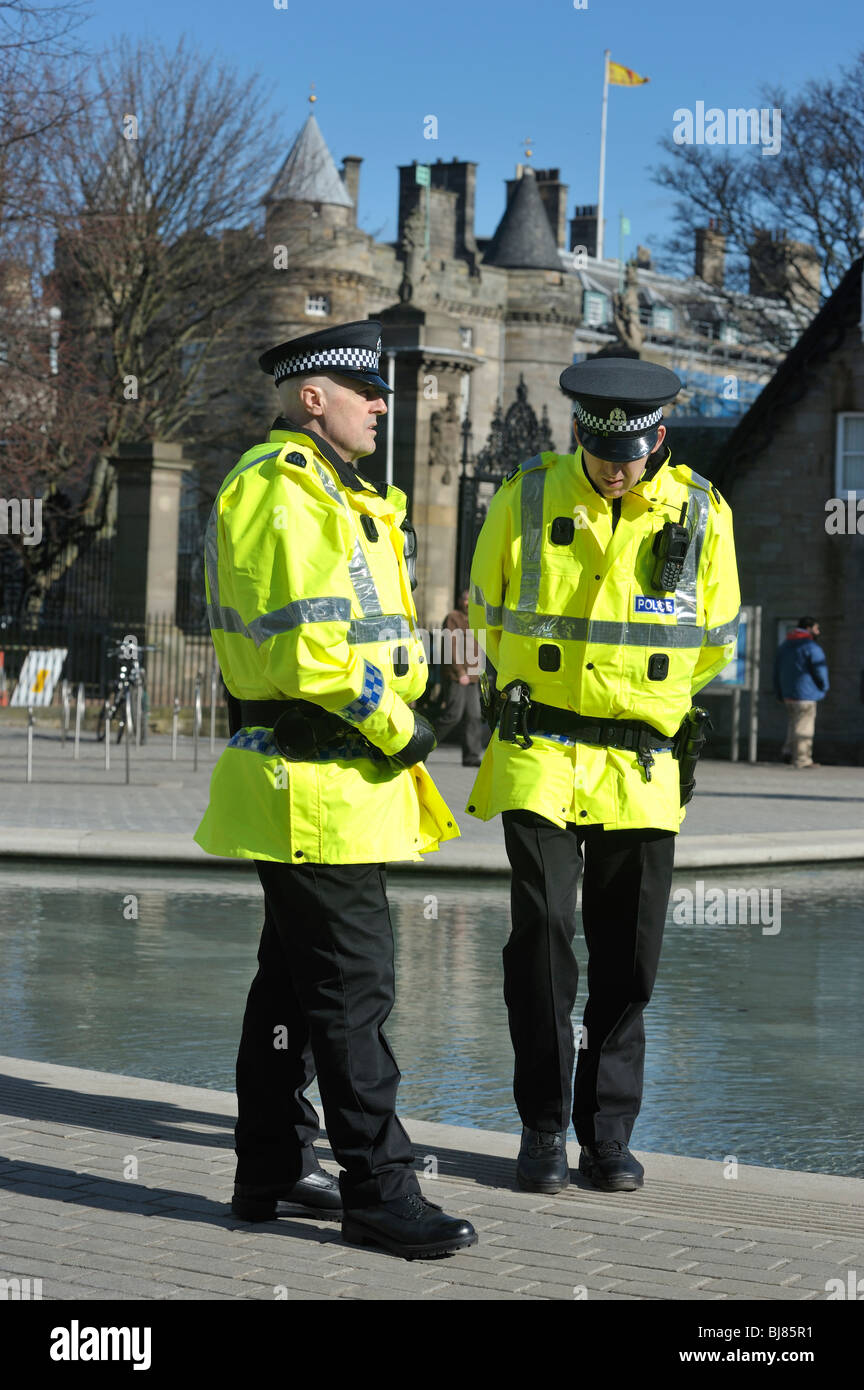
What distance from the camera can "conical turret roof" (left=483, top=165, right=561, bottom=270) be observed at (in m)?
87.9

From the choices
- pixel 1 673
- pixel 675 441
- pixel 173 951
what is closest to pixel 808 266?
pixel 675 441

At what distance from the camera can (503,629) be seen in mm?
5629

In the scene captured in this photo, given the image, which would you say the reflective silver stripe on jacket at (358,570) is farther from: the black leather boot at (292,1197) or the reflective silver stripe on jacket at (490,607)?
the black leather boot at (292,1197)

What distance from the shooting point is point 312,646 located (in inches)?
175

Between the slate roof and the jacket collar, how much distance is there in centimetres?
2490

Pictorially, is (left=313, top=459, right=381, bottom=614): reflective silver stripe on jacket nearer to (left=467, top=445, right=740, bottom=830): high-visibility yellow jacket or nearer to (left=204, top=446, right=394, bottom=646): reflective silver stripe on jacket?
(left=204, top=446, right=394, bottom=646): reflective silver stripe on jacket

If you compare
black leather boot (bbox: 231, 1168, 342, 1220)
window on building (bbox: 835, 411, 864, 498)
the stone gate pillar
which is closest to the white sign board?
the stone gate pillar

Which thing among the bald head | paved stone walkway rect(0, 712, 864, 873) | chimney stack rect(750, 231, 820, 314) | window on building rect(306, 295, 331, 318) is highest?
window on building rect(306, 295, 331, 318)

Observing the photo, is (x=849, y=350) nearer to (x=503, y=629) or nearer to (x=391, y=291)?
(x=503, y=629)

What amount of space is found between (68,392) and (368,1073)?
1241 inches

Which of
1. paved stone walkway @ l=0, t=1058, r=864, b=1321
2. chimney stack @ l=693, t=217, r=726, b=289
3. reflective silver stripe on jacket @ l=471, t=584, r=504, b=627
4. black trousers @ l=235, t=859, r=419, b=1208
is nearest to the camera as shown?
paved stone walkway @ l=0, t=1058, r=864, b=1321

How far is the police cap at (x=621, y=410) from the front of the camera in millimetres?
5371

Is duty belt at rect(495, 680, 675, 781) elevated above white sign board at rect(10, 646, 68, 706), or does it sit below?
above

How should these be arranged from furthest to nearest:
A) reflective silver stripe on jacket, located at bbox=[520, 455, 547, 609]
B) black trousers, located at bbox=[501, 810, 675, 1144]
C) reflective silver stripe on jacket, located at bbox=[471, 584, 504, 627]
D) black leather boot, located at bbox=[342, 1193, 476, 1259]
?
1. reflective silver stripe on jacket, located at bbox=[471, 584, 504, 627]
2. reflective silver stripe on jacket, located at bbox=[520, 455, 547, 609]
3. black trousers, located at bbox=[501, 810, 675, 1144]
4. black leather boot, located at bbox=[342, 1193, 476, 1259]
